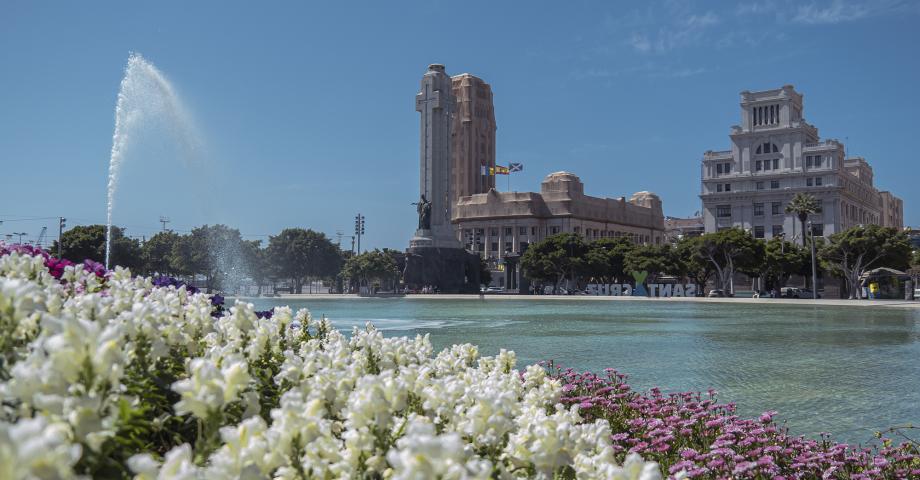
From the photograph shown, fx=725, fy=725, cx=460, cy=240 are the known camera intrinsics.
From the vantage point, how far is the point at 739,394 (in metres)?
13.3

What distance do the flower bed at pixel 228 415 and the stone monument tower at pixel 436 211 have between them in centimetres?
8727

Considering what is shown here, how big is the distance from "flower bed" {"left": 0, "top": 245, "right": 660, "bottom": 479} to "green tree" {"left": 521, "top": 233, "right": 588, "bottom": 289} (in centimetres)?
9221

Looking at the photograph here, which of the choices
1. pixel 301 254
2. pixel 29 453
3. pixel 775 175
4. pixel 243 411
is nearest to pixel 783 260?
pixel 775 175

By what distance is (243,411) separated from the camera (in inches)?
169

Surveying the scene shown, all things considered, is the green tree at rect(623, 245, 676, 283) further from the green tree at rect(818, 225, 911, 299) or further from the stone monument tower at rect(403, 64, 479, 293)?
the green tree at rect(818, 225, 911, 299)

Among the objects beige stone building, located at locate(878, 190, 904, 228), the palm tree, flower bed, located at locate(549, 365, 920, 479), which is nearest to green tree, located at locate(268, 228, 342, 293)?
the palm tree

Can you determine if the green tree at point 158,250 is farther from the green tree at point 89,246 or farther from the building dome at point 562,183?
the building dome at point 562,183

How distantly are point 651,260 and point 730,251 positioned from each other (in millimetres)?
14176

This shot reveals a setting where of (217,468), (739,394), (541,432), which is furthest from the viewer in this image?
(739,394)

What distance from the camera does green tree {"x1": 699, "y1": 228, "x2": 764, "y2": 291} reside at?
74.9 metres

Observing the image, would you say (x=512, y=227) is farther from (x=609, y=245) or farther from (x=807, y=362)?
(x=807, y=362)

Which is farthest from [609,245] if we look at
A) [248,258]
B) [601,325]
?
[601,325]

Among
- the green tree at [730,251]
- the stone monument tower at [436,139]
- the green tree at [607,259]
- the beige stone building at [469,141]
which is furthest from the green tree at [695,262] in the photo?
the beige stone building at [469,141]

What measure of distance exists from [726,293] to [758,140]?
2368 inches
